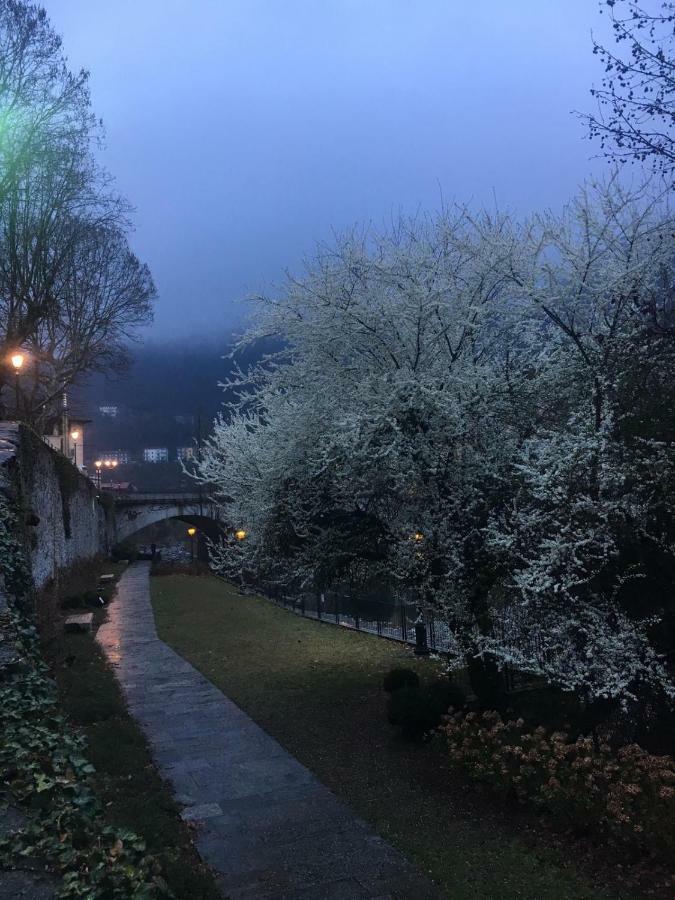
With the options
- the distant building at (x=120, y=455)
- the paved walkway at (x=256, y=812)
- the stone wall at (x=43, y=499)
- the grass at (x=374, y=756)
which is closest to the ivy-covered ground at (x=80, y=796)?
the paved walkway at (x=256, y=812)

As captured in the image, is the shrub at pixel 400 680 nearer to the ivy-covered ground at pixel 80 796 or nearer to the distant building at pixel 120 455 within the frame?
the ivy-covered ground at pixel 80 796

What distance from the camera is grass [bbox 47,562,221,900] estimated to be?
15.9 ft

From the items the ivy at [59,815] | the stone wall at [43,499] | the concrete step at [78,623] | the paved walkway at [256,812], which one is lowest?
the paved walkway at [256,812]

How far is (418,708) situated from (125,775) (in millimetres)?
3158

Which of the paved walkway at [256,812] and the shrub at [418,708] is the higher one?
the shrub at [418,708]

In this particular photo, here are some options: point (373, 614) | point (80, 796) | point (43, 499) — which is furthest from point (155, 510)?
point (80, 796)

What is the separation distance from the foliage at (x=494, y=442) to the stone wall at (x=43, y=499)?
3.81m

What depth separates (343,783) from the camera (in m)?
7.06

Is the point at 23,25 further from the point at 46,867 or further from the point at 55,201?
the point at 46,867

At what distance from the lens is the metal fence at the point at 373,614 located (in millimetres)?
13398

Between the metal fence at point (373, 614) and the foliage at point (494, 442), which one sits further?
the metal fence at point (373, 614)

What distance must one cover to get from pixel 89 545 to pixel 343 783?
2309cm

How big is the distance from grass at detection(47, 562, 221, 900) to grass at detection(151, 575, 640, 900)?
62.7 inches

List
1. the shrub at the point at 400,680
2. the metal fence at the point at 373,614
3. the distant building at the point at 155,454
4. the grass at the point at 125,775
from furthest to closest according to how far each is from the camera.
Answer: the distant building at the point at 155,454 → the metal fence at the point at 373,614 → the shrub at the point at 400,680 → the grass at the point at 125,775
